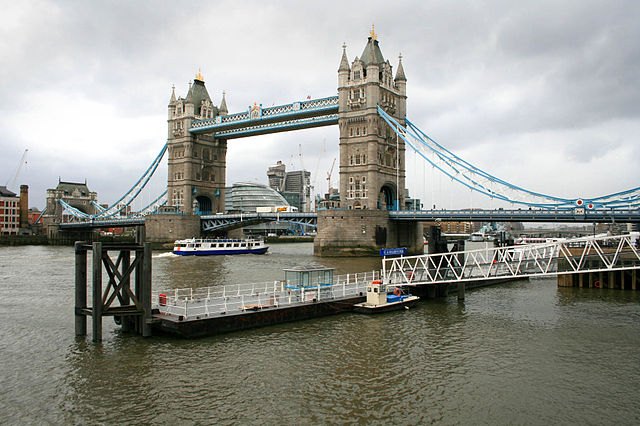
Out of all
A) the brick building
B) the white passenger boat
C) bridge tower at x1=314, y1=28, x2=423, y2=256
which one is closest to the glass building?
the brick building

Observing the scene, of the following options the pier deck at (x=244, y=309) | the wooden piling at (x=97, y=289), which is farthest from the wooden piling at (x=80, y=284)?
the pier deck at (x=244, y=309)

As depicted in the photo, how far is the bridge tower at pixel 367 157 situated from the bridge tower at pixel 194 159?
116 ft

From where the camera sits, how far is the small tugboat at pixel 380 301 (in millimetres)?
28750

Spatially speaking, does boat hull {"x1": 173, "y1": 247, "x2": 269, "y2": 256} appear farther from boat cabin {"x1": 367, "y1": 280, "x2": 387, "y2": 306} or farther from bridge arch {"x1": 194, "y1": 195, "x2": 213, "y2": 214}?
boat cabin {"x1": 367, "y1": 280, "x2": 387, "y2": 306}

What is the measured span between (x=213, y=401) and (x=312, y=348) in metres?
6.50

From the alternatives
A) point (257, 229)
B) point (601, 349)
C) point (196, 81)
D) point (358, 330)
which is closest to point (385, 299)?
point (358, 330)

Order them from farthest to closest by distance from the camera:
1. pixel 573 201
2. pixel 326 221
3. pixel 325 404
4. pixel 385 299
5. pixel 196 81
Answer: pixel 196 81
pixel 326 221
pixel 573 201
pixel 385 299
pixel 325 404

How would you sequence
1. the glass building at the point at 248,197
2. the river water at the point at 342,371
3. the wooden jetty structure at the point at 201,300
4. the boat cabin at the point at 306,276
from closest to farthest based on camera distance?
the river water at the point at 342,371
the wooden jetty structure at the point at 201,300
the boat cabin at the point at 306,276
the glass building at the point at 248,197

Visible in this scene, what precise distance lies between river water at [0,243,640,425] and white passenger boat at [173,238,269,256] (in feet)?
159

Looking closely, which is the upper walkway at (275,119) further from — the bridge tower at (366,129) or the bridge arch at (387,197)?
the bridge arch at (387,197)

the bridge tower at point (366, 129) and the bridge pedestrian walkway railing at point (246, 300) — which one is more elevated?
the bridge tower at point (366, 129)

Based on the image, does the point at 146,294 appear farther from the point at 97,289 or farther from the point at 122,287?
the point at 97,289

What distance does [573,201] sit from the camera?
59.0 m

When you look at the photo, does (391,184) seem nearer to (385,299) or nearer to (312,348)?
(385,299)
